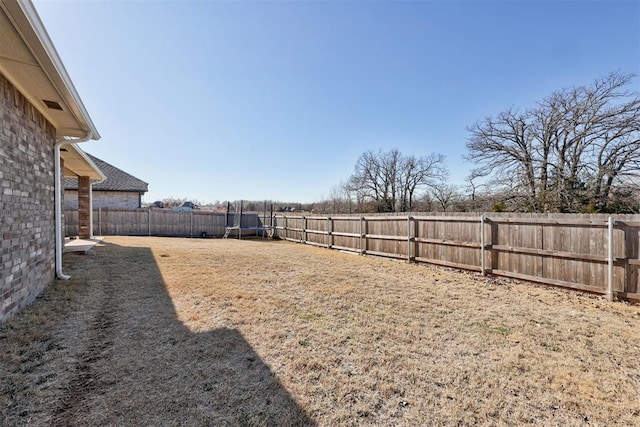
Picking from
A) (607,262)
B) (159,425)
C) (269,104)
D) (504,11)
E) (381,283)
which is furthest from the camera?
(269,104)

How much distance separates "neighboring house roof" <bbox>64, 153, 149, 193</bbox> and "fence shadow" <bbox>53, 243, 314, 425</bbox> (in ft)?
51.1

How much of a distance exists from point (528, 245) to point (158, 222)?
17.0 metres

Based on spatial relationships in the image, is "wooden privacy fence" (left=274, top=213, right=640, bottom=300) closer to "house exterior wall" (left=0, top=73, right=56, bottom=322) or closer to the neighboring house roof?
"house exterior wall" (left=0, top=73, right=56, bottom=322)

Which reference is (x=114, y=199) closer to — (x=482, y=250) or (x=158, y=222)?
(x=158, y=222)

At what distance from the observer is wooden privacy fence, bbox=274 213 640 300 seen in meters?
4.53

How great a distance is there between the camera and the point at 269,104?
36.1 feet

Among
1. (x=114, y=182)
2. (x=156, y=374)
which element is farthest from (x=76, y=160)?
(x=114, y=182)

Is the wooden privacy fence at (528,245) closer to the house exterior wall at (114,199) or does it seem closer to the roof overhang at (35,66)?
the roof overhang at (35,66)

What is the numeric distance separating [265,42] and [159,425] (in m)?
8.70

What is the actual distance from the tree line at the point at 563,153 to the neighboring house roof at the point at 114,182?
66.6ft

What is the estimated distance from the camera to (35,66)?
300cm

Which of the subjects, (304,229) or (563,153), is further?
(563,153)

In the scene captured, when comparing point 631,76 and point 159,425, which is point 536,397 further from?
point 631,76

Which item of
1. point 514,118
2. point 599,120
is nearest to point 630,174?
point 599,120
